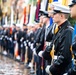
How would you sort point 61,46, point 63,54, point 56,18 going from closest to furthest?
1. point 63,54
2. point 61,46
3. point 56,18

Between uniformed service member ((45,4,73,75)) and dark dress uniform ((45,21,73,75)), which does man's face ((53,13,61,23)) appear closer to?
uniformed service member ((45,4,73,75))

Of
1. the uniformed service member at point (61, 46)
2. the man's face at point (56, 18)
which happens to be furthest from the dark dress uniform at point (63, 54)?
the man's face at point (56, 18)

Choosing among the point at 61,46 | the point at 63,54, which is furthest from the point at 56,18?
the point at 63,54

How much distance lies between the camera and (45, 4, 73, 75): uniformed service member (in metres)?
5.74

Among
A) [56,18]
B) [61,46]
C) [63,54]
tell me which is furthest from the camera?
[56,18]

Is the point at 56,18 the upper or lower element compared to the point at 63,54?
upper

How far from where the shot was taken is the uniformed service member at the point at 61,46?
226 inches

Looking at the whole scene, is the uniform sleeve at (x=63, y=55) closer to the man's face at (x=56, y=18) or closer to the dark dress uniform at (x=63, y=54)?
the dark dress uniform at (x=63, y=54)

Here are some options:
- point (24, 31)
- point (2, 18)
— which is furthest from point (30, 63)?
point (2, 18)

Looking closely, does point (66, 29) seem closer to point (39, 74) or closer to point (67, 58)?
point (67, 58)

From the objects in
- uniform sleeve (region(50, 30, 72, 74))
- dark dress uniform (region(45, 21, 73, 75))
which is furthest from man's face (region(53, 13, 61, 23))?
uniform sleeve (region(50, 30, 72, 74))

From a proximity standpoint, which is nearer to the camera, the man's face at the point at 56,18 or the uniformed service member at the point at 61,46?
the uniformed service member at the point at 61,46

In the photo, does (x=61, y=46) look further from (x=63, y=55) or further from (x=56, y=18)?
(x=56, y=18)

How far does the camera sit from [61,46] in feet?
19.2
